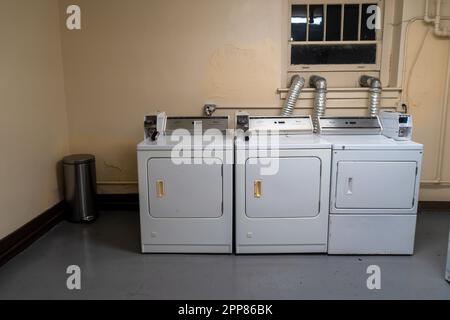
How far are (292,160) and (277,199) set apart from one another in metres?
0.33

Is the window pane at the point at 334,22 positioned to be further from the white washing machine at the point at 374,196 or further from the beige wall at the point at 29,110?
the beige wall at the point at 29,110

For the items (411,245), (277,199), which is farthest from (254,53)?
(411,245)

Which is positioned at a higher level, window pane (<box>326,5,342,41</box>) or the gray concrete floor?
window pane (<box>326,5,342,41</box>)

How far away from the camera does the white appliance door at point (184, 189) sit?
2.81 meters

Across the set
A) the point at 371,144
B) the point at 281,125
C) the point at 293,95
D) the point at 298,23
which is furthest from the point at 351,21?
the point at 371,144

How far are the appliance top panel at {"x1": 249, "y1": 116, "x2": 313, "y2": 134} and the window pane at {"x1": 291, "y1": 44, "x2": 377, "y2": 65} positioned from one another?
0.86 metres

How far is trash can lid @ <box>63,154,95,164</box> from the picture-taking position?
11.4 ft

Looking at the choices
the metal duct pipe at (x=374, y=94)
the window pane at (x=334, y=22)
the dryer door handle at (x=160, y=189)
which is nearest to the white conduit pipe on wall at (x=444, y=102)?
the metal duct pipe at (x=374, y=94)

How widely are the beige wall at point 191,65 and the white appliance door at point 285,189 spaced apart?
105cm

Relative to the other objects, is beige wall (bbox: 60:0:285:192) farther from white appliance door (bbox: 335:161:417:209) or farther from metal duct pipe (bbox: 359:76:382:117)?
white appliance door (bbox: 335:161:417:209)

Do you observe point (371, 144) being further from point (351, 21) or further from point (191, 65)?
point (191, 65)

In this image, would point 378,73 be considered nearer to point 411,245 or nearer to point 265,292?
point 411,245

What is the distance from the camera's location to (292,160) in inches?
109

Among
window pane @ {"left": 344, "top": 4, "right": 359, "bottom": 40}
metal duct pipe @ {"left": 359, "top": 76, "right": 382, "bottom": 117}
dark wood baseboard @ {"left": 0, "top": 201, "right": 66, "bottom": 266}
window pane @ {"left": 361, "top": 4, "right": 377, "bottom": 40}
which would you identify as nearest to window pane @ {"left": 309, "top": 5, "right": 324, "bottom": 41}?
window pane @ {"left": 344, "top": 4, "right": 359, "bottom": 40}
